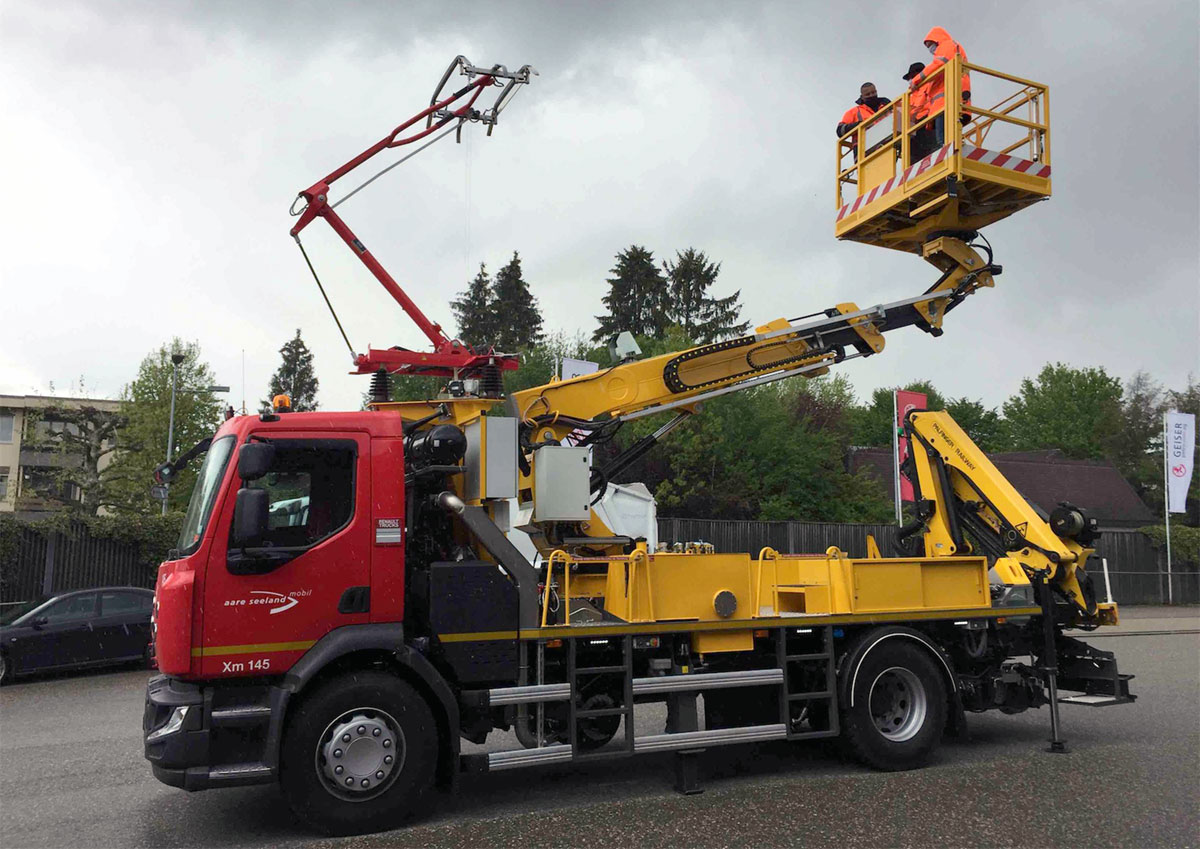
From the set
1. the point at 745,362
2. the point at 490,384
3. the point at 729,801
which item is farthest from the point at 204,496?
the point at 745,362

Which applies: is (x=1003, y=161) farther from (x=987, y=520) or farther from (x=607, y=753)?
(x=607, y=753)

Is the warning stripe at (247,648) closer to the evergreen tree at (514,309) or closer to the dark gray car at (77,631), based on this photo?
the dark gray car at (77,631)

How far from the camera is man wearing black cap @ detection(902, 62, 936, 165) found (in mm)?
8992

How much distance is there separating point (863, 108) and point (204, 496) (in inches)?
291

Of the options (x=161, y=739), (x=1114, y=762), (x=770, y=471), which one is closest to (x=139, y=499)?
(x=770, y=471)

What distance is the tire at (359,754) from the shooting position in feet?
19.9

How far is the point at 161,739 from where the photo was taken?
19.7 feet

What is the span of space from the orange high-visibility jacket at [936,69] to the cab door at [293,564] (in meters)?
6.05

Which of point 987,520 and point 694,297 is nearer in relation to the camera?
point 987,520

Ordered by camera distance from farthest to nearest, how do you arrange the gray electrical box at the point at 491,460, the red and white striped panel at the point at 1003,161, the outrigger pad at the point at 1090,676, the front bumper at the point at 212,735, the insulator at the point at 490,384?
the outrigger pad at the point at 1090,676
the red and white striped panel at the point at 1003,161
the insulator at the point at 490,384
the gray electrical box at the point at 491,460
the front bumper at the point at 212,735

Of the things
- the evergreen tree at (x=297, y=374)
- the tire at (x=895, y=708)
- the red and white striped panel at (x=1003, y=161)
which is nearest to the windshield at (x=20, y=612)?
the tire at (x=895, y=708)

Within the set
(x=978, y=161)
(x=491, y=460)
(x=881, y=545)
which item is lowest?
(x=881, y=545)

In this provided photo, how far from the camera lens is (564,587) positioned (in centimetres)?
716

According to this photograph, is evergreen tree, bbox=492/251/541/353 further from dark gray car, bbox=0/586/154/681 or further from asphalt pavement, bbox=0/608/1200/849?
asphalt pavement, bbox=0/608/1200/849
